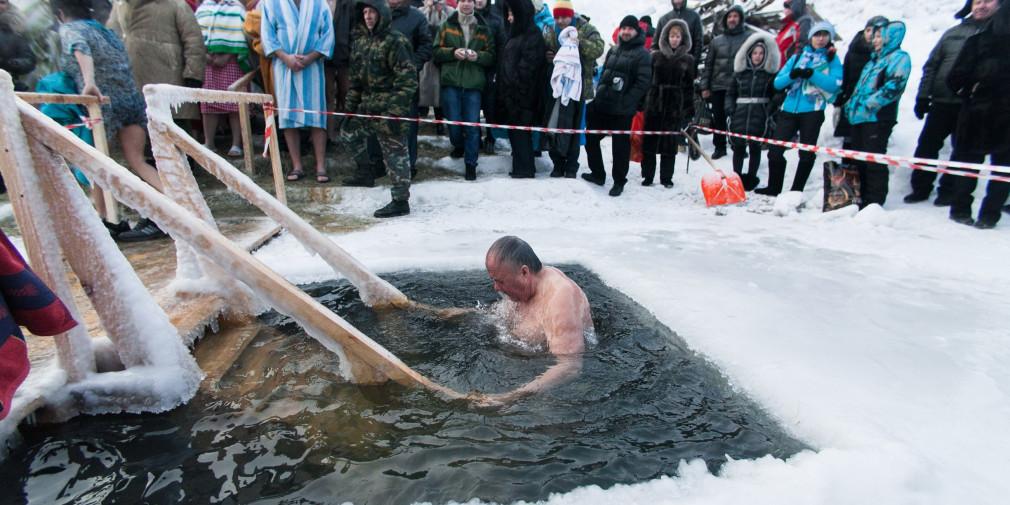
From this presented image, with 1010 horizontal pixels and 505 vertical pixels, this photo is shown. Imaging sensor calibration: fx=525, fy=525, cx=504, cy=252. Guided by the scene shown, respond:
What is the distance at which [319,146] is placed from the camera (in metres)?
6.61

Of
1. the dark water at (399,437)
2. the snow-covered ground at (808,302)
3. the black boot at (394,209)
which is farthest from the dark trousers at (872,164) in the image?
the black boot at (394,209)

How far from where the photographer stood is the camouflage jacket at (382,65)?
227 inches

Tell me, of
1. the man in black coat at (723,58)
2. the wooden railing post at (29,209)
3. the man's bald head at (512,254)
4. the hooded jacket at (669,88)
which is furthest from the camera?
the man in black coat at (723,58)

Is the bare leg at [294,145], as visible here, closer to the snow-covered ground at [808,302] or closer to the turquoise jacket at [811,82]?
the snow-covered ground at [808,302]

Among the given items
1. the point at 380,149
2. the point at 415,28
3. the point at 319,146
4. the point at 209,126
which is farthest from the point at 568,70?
the point at 209,126

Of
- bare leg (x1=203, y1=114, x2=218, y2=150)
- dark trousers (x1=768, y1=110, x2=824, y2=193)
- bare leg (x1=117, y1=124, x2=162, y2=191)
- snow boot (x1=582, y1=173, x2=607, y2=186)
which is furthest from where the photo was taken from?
snow boot (x1=582, y1=173, x2=607, y2=186)

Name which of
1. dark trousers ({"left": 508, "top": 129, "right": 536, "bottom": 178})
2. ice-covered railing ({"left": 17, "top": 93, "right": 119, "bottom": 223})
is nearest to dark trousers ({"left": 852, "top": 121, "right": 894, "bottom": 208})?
dark trousers ({"left": 508, "top": 129, "right": 536, "bottom": 178})

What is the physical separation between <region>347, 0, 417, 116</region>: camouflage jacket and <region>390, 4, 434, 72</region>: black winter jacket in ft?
1.84

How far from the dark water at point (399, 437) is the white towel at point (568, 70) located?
191 inches

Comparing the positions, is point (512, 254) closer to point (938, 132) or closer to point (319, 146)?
point (319, 146)

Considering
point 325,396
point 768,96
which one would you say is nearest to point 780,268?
point 325,396

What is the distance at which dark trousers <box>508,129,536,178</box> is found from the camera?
23.9 ft

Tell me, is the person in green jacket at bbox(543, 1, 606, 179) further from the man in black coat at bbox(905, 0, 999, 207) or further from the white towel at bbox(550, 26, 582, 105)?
the man in black coat at bbox(905, 0, 999, 207)

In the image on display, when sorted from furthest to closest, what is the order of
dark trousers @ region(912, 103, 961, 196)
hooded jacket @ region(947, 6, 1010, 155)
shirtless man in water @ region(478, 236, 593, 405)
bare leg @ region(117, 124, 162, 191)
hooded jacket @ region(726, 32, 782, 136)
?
hooded jacket @ region(726, 32, 782, 136)
dark trousers @ region(912, 103, 961, 196)
hooded jacket @ region(947, 6, 1010, 155)
bare leg @ region(117, 124, 162, 191)
shirtless man in water @ region(478, 236, 593, 405)
